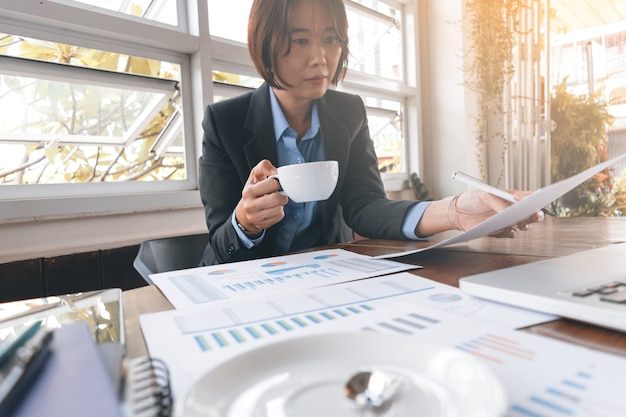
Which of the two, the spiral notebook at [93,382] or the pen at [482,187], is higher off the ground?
the pen at [482,187]

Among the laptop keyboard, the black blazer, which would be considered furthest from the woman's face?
the laptop keyboard

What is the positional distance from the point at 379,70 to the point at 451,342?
2647 mm

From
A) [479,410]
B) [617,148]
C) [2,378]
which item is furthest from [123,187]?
[617,148]

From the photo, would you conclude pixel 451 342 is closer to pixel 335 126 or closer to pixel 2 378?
pixel 2 378

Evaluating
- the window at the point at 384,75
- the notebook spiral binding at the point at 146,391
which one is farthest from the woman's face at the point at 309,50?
the window at the point at 384,75

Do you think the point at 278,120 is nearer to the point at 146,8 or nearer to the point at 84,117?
the point at 84,117

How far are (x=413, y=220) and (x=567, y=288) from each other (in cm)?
50

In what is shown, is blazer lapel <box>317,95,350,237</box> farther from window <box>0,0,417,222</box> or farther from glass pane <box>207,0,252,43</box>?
glass pane <box>207,0,252,43</box>

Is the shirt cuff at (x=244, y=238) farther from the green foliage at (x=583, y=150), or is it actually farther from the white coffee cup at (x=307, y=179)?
the green foliage at (x=583, y=150)

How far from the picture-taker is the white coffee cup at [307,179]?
664mm

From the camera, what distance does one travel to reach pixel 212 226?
979 mm

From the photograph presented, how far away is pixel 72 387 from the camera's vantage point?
0.81 feet

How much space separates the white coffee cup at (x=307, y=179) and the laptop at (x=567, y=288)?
0.97ft

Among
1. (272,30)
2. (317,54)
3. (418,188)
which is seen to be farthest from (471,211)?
(418,188)
